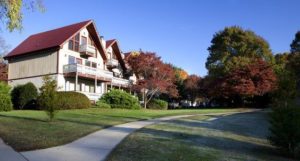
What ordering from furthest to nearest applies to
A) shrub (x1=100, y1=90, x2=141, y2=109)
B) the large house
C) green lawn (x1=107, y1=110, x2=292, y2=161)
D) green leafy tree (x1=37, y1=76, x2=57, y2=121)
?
the large house → shrub (x1=100, y1=90, x2=141, y2=109) → green leafy tree (x1=37, y1=76, x2=57, y2=121) → green lawn (x1=107, y1=110, x2=292, y2=161)

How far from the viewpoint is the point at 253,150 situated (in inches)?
518

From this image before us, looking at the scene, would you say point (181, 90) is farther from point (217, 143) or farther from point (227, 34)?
point (217, 143)

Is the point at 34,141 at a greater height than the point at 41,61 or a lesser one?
lesser

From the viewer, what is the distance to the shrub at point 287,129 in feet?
41.5

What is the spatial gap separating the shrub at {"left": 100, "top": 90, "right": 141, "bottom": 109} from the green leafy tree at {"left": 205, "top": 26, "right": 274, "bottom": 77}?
890 inches

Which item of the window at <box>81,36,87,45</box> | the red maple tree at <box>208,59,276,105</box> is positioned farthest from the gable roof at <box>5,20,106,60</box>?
the red maple tree at <box>208,59,276,105</box>

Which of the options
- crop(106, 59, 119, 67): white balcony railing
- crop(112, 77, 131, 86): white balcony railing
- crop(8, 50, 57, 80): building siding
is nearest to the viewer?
crop(8, 50, 57, 80): building siding

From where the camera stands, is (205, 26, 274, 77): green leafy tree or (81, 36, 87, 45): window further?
(205, 26, 274, 77): green leafy tree

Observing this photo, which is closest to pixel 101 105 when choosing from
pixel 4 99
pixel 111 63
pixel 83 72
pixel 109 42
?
pixel 83 72

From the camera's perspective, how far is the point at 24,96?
33562 millimetres

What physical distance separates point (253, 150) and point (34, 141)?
7560 mm

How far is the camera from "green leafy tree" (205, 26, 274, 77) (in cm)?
5844

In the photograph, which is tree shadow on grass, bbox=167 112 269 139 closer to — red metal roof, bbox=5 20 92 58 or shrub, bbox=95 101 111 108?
shrub, bbox=95 101 111 108

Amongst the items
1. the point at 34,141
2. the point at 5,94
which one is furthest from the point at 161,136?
the point at 5,94
